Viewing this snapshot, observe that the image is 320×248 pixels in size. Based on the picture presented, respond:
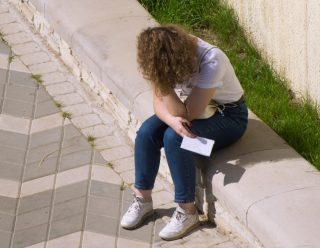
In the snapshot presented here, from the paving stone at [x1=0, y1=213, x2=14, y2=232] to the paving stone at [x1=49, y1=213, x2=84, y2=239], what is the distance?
0.77 ft

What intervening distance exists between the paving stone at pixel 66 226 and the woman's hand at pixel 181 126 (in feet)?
2.56

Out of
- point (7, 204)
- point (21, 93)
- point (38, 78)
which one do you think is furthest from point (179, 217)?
point (38, 78)

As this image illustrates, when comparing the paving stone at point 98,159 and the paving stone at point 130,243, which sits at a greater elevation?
the paving stone at point 130,243

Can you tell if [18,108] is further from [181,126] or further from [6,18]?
[181,126]

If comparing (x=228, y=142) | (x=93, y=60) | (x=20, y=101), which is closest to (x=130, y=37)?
(x=93, y=60)

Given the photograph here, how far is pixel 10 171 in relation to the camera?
18.0 ft

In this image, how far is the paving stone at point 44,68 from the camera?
6516mm

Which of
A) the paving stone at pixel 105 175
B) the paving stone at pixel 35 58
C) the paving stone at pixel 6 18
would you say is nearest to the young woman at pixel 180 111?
the paving stone at pixel 105 175

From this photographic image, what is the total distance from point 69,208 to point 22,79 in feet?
5.18

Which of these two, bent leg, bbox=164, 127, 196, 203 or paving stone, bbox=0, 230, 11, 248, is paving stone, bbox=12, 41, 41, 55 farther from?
bent leg, bbox=164, 127, 196, 203

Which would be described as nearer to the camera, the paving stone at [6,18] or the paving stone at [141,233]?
the paving stone at [141,233]

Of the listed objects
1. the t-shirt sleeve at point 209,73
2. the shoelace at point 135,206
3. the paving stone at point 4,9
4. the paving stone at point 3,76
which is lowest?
the paving stone at point 3,76

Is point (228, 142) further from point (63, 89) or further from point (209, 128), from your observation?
point (63, 89)

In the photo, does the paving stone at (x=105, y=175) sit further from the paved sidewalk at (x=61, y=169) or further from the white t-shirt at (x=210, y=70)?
the white t-shirt at (x=210, y=70)
